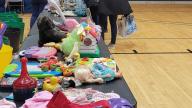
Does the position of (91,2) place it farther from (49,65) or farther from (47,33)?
(49,65)

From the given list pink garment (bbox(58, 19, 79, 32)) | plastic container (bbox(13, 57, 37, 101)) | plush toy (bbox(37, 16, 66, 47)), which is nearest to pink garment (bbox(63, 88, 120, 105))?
plastic container (bbox(13, 57, 37, 101))

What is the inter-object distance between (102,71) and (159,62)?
304 cm

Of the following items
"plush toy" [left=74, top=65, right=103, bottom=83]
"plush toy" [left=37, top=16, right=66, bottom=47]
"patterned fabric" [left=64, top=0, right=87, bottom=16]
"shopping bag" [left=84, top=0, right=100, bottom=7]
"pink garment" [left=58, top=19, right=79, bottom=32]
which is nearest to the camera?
"plush toy" [left=74, top=65, right=103, bottom=83]

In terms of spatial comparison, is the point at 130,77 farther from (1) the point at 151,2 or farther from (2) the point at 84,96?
(1) the point at 151,2

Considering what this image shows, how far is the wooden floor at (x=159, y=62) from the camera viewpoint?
11.9 ft

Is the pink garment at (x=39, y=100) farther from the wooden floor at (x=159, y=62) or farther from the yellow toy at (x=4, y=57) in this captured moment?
the wooden floor at (x=159, y=62)

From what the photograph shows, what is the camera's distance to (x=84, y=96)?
1.62 meters

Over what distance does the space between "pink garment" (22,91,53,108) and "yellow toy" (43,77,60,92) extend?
0.08 metres

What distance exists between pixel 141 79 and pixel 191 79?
0.57 m

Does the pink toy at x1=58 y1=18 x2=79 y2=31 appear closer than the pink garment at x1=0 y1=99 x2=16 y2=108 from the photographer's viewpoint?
No

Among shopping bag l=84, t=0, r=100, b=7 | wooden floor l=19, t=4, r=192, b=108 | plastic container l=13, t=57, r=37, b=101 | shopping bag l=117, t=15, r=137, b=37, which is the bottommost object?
wooden floor l=19, t=4, r=192, b=108

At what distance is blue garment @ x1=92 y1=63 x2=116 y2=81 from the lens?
6.22 ft

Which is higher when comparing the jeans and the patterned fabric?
the patterned fabric

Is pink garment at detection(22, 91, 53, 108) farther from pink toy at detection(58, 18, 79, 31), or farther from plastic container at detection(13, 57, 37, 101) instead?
pink toy at detection(58, 18, 79, 31)
